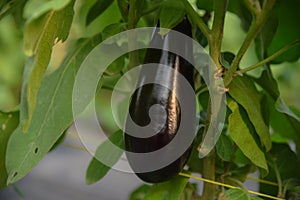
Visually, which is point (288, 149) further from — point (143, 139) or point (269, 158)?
point (143, 139)

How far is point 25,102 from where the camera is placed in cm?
38

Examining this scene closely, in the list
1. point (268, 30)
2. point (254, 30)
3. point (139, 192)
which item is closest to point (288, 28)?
point (268, 30)

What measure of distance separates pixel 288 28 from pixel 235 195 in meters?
0.22

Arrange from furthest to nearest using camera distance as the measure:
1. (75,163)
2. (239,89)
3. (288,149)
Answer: (75,163), (288,149), (239,89)

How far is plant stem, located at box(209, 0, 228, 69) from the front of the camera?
45 cm

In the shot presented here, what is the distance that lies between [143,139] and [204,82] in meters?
0.12

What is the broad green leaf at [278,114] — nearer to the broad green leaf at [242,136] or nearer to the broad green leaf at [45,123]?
the broad green leaf at [242,136]

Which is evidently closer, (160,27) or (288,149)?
(160,27)

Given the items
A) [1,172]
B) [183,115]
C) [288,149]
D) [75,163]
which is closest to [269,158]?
[288,149]

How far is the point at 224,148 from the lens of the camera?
1.67 ft

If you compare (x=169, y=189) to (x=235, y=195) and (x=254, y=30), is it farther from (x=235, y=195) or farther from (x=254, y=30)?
(x=254, y=30)

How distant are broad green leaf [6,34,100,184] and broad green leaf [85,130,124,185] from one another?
0.29 feet

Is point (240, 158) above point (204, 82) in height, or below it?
below

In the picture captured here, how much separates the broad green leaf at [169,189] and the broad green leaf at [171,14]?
0.14 meters
